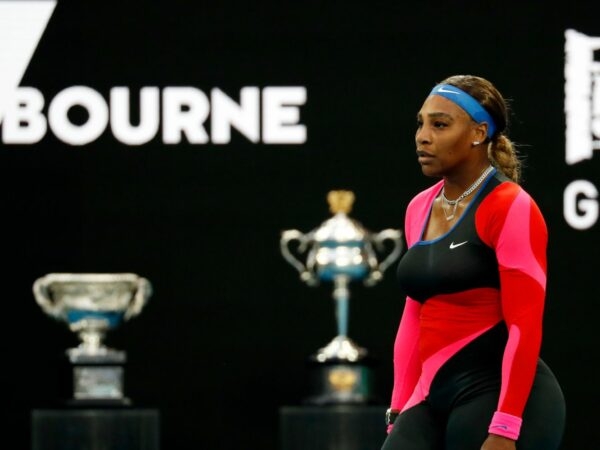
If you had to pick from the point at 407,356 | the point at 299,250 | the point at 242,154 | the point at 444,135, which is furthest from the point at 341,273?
the point at 444,135

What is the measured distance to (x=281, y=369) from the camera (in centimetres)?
620

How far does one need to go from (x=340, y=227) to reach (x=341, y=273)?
0.18 m

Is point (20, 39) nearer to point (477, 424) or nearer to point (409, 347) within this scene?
point (409, 347)

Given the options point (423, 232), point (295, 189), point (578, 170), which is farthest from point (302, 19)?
point (423, 232)

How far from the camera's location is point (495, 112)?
110 inches

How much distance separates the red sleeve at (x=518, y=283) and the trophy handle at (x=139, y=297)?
3378 millimetres

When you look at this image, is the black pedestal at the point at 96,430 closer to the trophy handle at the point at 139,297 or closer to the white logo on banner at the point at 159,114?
the trophy handle at the point at 139,297

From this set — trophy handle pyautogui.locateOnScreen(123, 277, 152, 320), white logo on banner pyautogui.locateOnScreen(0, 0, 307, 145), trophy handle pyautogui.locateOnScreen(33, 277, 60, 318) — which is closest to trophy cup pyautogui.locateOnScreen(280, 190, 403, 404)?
white logo on banner pyautogui.locateOnScreen(0, 0, 307, 145)

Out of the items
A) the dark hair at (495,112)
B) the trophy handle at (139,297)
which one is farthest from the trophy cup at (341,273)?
the dark hair at (495,112)

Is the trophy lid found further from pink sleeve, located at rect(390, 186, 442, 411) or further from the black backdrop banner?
pink sleeve, located at rect(390, 186, 442, 411)

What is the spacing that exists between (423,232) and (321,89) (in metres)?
3.39

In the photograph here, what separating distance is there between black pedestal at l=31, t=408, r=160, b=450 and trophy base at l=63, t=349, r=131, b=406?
0.57 feet

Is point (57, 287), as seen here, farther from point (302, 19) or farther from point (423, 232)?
point (423, 232)

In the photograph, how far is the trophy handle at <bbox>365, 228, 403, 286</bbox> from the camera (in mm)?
5930
